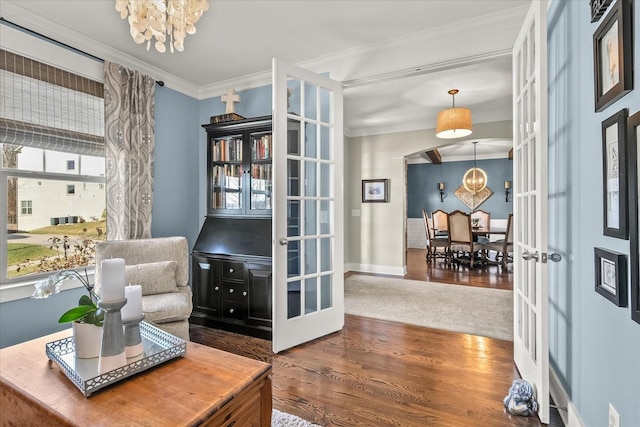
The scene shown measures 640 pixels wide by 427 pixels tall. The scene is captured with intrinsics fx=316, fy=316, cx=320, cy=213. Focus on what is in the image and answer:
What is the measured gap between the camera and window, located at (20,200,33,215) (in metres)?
2.39

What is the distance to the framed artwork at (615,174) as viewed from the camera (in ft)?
3.50

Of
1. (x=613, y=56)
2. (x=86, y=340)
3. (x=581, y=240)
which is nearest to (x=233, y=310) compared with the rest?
(x=86, y=340)

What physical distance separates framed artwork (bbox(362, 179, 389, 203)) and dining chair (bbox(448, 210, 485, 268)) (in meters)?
1.50

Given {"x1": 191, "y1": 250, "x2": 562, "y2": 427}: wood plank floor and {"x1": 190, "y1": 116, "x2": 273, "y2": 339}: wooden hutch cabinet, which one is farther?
{"x1": 190, "y1": 116, "x2": 273, "y2": 339}: wooden hutch cabinet

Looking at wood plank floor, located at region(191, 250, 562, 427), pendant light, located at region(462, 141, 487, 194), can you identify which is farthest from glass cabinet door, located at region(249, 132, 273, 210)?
pendant light, located at region(462, 141, 487, 194)

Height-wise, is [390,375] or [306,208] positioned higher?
[306,208]

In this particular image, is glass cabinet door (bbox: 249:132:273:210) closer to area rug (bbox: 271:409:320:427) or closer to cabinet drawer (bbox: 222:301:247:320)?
cabinet drawer (bbox: 222:301:247:320)

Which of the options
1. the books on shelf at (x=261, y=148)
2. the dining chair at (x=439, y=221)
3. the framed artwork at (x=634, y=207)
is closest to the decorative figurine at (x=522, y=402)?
the framed artwork at (x=634, y=207)

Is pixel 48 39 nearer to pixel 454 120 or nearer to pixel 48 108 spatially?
pixel 48 108

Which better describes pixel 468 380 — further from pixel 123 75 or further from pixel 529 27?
pixel 123 75

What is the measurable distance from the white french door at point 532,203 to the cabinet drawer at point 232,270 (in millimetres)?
2220

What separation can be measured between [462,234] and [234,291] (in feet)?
15.1

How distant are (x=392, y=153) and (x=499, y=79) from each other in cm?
212

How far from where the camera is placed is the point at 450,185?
29.2ft
